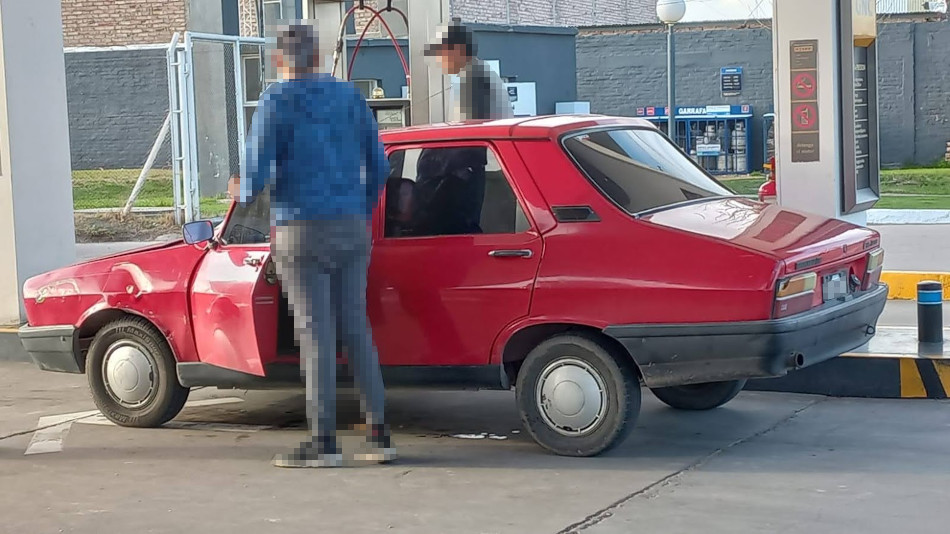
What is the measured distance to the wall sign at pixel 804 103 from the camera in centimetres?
901

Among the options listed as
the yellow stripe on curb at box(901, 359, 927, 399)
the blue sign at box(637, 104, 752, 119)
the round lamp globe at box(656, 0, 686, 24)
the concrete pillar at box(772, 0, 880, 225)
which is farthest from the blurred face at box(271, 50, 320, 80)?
the blue sign at box(637, 104, 752, 119)

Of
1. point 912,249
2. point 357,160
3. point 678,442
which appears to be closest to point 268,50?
point 357,160

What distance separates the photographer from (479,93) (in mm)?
8164

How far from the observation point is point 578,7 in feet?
113

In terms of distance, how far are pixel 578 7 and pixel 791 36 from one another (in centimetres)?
2612

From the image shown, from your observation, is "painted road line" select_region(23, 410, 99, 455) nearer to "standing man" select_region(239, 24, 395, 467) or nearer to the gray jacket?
"standing man" select_region(239, 24, 395, 467)

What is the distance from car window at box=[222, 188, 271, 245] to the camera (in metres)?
6.93

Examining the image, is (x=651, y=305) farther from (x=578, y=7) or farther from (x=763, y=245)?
(x=578, y=7)

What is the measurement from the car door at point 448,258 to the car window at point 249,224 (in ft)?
2.14

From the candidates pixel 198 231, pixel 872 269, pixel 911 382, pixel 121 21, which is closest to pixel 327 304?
pixel 198 231

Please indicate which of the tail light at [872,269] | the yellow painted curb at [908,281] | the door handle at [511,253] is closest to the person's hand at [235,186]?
the door handle at [511,253]

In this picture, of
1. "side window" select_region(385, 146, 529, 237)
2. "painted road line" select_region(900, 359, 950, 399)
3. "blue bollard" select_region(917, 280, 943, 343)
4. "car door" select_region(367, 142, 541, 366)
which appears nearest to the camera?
"car door" select_region(367, 142, 541, 366)

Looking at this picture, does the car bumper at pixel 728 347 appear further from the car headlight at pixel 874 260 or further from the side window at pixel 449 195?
the side window at pixel 449 195

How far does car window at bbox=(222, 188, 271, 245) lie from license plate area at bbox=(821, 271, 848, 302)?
2816 millimetres
